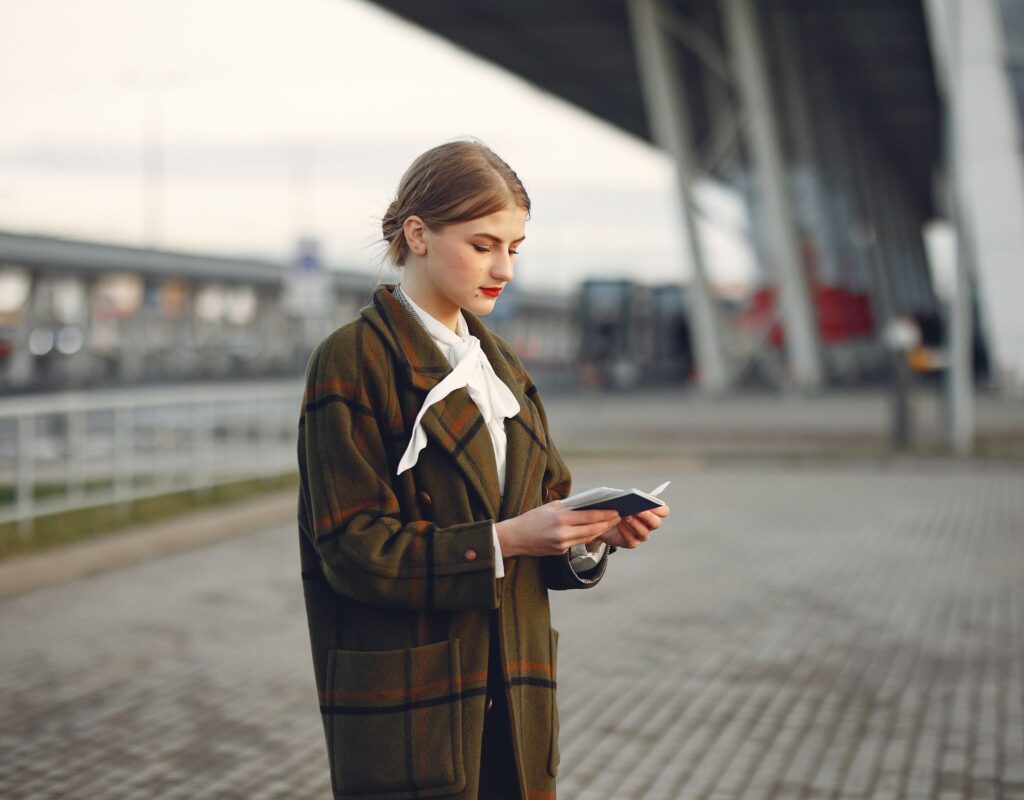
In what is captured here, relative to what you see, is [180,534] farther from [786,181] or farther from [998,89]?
[786,181]

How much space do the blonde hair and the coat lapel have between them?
0.16 m

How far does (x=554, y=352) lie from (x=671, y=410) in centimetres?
8334

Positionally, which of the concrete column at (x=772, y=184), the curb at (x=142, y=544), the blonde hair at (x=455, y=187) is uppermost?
the concrete column at (x=772, y=184)

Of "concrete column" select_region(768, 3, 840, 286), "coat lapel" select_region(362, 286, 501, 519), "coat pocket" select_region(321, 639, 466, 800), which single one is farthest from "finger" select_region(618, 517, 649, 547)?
"concrete column" select_region(768, 3, 840, 286)

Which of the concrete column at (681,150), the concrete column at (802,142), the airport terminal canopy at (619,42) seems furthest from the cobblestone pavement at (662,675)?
the concrete column at (802,142)

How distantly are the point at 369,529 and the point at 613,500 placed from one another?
1.22 feet

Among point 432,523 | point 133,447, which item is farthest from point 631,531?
point 133,447

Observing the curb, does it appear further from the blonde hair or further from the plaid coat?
the blonde hair

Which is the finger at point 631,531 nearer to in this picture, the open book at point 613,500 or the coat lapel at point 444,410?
the open book at point 613,500

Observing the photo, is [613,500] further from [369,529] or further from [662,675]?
[662,675]

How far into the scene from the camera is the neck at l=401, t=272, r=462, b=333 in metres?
2.39

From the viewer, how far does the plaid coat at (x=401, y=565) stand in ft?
7.34

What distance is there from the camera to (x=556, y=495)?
2.63 m

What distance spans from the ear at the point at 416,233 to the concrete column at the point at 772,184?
3032cm
